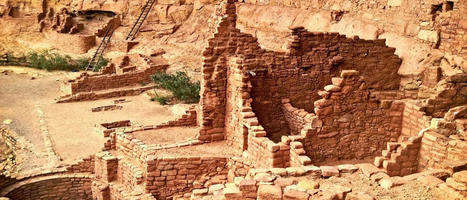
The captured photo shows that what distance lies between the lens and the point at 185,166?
8.78 m

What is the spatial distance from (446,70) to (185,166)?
537 cm

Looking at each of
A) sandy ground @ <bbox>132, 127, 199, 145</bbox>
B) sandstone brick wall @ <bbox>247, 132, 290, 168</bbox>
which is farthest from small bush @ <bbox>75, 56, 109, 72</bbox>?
sandstone brick wall @ <bbox>247, 132, 290, 168</bbox>

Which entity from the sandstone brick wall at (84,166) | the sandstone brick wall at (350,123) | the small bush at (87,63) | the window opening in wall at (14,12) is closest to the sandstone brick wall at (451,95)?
the sandstone brick wall at (350,123)

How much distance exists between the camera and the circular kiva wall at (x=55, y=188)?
1022 centimetres

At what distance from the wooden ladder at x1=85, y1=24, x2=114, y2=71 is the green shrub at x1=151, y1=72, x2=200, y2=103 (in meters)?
4.34

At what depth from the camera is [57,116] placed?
1571 cm

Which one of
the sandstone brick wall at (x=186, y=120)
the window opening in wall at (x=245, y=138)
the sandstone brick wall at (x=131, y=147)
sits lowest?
the sandstone brick wall at (x=131, y=147)

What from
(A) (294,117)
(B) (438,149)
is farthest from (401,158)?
(A) (294,117)

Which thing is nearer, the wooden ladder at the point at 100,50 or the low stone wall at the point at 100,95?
the low stone wall at the point at 100,95

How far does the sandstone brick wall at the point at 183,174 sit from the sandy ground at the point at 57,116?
124 inches

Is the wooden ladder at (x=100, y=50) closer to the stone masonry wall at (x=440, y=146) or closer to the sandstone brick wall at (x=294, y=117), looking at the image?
the sandstone brick wall at (x=294, y=117)

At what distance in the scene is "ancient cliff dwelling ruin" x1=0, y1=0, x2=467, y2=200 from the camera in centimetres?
573

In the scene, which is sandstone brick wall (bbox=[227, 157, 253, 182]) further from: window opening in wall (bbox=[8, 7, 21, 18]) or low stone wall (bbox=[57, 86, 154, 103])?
window opening in wall (bbox=[8, 7, 21, 18])

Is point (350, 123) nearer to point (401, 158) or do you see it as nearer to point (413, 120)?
point (413, 120)
